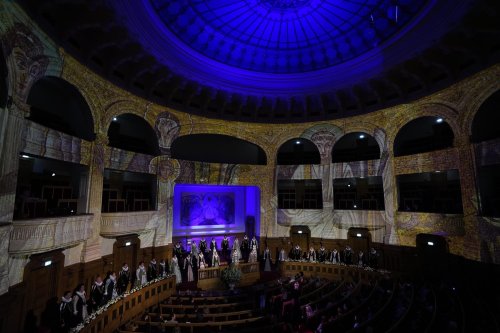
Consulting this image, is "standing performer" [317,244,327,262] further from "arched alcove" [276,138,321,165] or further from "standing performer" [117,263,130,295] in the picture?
"standing performer" [117,263,130,295]

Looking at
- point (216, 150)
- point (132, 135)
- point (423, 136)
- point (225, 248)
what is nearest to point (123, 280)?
point (225, 248)

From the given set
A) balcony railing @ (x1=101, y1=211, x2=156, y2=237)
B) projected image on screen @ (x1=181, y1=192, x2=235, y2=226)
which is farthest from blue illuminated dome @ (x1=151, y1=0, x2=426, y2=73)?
balcony railing @ (x1=101, y1=211, x2=156, y2=237)

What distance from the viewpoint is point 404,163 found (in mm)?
14742

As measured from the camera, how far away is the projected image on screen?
1739 centimetres

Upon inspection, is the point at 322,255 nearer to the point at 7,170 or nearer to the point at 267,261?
the point at 267,261

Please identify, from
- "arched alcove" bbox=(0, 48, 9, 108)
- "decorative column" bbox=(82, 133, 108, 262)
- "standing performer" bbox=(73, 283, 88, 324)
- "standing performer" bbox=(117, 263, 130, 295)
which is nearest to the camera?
"arched alcove" bbox=(0, 48, 9, 108)

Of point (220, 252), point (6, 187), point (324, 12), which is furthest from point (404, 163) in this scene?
point (6, 187)

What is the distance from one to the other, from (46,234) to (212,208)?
1064 centimetres

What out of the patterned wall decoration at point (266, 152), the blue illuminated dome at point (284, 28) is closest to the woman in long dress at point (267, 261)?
the patterned wall decoration at point (266, 152)

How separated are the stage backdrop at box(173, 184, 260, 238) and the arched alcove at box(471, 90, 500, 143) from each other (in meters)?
12.1

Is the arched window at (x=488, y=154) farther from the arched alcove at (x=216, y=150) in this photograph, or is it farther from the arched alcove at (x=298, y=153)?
the arched alcove at (x=216, y=150)

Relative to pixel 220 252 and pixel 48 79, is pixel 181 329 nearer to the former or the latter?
pixel 220 252

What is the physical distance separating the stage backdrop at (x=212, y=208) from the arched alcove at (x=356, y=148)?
659 cm

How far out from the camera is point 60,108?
11.8 meters
